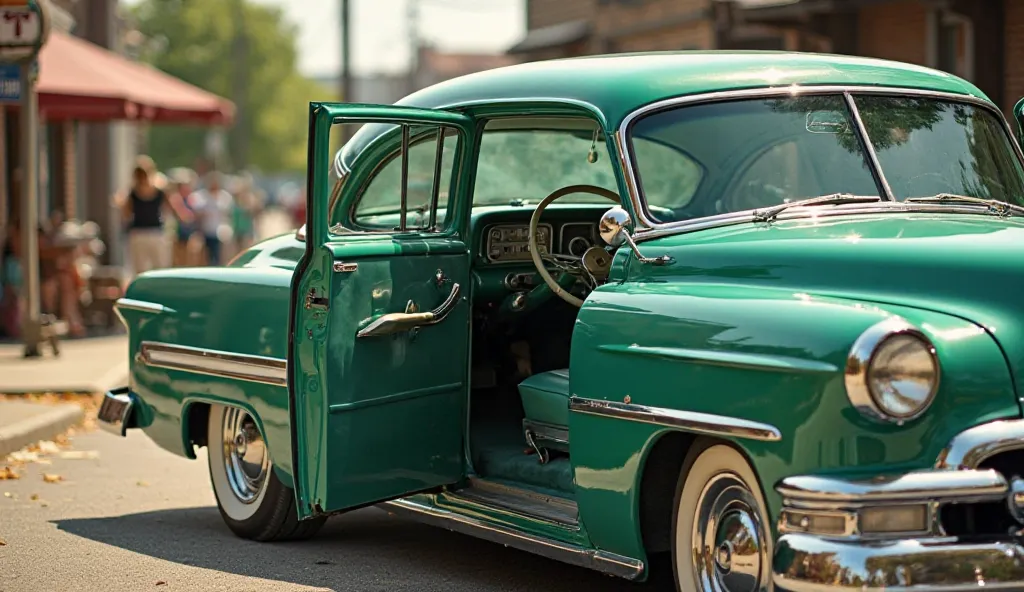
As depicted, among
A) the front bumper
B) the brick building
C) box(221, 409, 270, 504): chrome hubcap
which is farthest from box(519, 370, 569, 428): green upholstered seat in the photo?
the brick building

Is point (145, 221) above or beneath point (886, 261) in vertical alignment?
beneath

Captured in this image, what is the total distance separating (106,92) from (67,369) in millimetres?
4784

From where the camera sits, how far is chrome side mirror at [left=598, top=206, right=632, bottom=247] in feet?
18.4

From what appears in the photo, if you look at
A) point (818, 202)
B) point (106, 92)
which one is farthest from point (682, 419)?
point (106, 92)

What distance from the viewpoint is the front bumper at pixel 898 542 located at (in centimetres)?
430

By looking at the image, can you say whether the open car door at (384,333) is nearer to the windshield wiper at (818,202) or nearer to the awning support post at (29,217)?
the windshield wiper at (818,202)

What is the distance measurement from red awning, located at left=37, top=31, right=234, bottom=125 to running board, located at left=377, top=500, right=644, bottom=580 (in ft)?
38.0

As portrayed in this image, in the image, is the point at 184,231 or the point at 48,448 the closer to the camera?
the point at 48,448

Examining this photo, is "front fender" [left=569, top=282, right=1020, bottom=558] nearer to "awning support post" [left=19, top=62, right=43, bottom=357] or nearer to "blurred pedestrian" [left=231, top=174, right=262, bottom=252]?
"awning support post" [left=19, top=62, right=43, bottom=357]

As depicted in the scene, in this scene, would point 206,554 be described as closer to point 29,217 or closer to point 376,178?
point 376,178

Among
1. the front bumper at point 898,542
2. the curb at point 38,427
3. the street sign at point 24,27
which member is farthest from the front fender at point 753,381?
the street sign at point 24,27

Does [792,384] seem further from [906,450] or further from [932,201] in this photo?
[932,201]

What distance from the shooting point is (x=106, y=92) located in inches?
706

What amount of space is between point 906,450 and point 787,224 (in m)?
1.26
